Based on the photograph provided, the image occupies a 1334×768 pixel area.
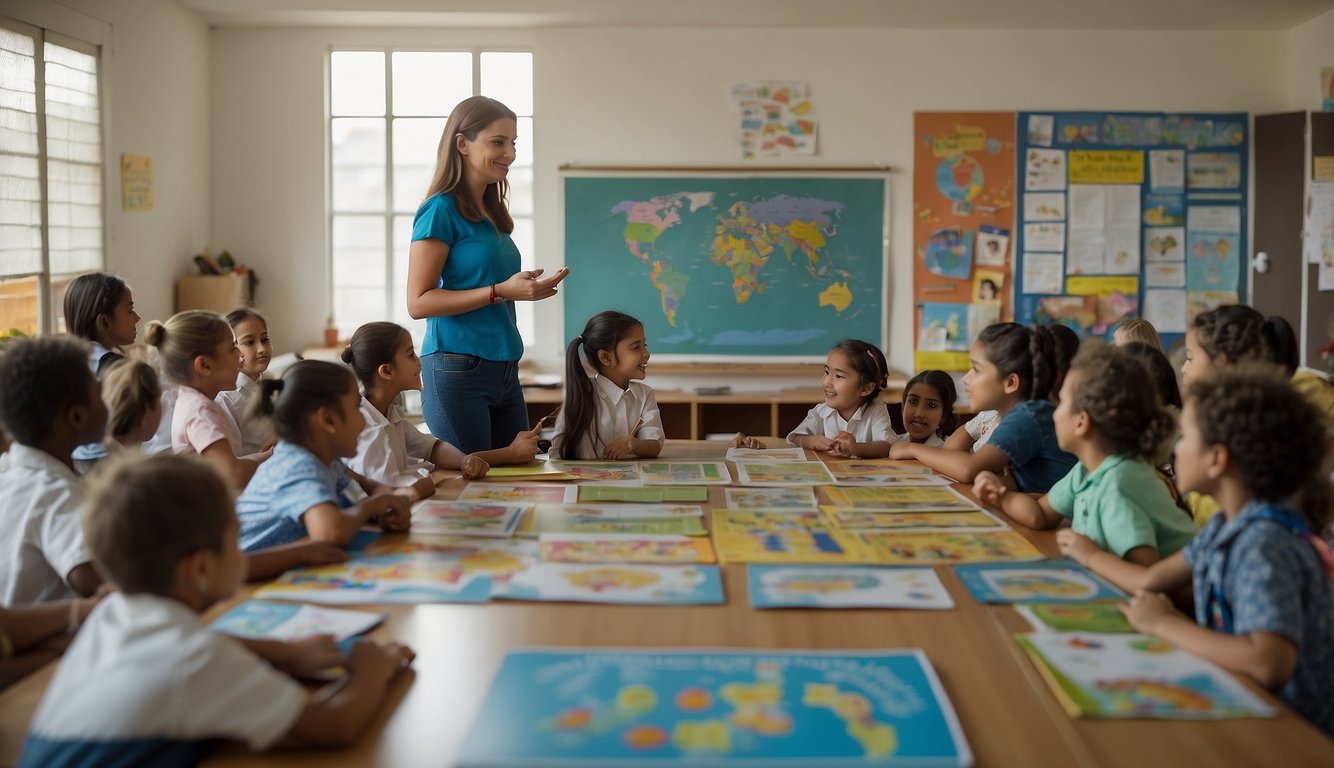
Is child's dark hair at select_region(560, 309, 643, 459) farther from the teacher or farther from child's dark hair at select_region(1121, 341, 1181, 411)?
child's dark hair at select_region(1121, 341, 1181, 411)

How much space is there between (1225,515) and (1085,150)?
4269mm

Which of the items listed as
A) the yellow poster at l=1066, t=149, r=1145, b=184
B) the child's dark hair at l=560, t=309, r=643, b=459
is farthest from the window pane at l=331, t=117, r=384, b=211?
the yellow poster at l=1066, t=149, r=1145, b=184

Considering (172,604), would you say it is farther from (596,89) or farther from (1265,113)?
(1265,113)

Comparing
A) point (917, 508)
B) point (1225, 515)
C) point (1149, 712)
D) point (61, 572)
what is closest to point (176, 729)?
point (61, 572)

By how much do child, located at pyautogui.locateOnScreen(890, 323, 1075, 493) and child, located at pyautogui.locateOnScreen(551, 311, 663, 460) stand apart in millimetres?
724

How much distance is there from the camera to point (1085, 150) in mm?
5391

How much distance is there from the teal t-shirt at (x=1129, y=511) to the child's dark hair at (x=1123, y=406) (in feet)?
0.10

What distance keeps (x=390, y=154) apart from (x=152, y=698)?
15.7ft

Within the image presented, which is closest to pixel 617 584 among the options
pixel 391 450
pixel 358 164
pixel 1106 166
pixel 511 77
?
pixel 391 450

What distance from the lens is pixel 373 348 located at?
255 cm

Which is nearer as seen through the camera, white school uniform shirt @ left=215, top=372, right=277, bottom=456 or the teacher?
the teacher

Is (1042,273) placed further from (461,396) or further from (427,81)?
(461,396)

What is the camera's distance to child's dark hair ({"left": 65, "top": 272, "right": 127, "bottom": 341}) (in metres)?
2.96

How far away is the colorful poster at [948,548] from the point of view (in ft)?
5.78
